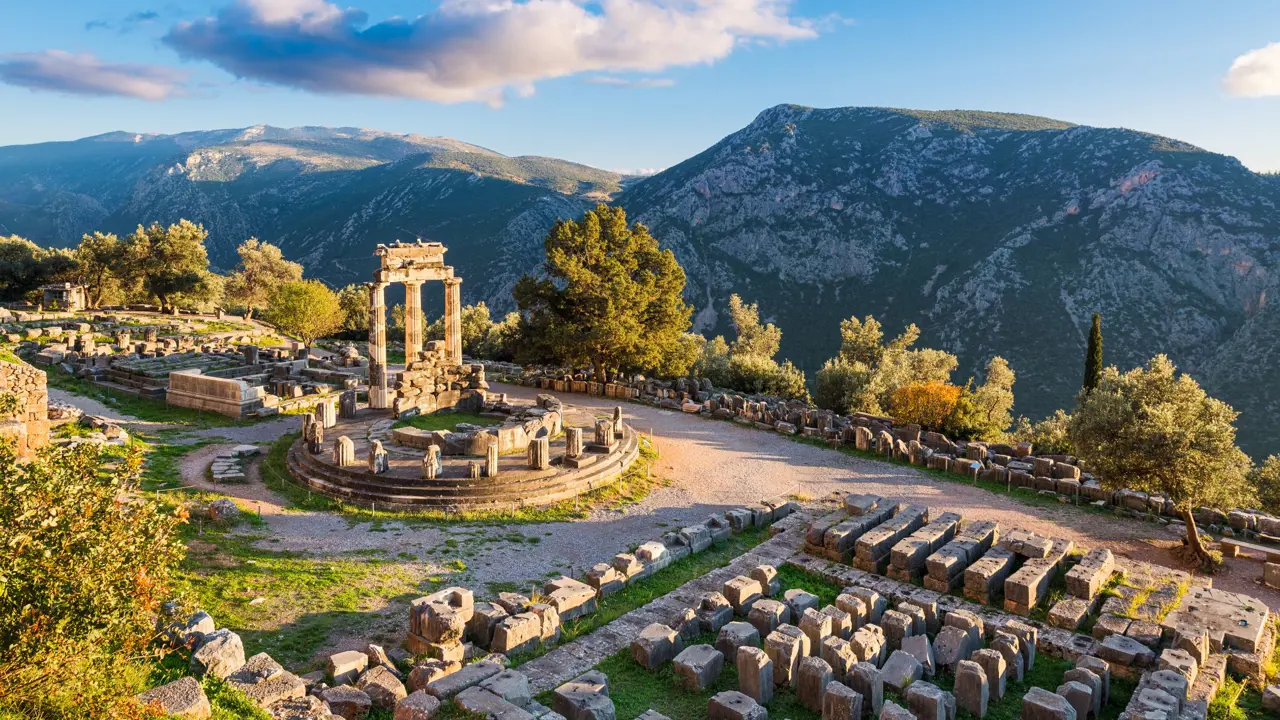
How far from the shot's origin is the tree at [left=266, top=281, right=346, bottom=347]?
43.8 metres

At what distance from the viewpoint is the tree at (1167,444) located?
18.5m

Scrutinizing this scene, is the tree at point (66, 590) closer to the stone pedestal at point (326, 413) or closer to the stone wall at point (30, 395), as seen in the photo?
the stone wall at point (30, 395)

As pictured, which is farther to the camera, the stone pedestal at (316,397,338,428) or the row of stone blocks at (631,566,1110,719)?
the stone pedestal at (316,397,338,428)

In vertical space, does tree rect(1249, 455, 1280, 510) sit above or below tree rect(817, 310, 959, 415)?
below

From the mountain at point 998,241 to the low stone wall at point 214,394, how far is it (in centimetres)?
5964

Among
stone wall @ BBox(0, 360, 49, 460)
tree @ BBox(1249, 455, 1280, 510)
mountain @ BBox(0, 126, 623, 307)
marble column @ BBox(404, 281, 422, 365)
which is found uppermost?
mountain @ BBox(0, 126, 623, 307)

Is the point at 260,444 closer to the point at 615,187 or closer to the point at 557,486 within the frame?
the point at 557,486

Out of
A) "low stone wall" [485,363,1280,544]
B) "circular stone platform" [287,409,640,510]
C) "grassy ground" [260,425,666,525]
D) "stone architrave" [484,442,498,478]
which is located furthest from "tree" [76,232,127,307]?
"stone architrave" [484,442,498,478]

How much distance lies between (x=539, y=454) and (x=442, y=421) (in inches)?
268

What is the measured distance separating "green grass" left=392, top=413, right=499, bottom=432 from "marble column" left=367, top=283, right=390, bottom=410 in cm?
240

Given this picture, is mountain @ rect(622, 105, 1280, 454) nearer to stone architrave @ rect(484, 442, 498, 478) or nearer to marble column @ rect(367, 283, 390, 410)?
stone architrave @ rect(484, 442, 498, 478)

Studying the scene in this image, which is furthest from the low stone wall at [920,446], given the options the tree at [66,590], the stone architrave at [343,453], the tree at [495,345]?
the tree at [66,590]

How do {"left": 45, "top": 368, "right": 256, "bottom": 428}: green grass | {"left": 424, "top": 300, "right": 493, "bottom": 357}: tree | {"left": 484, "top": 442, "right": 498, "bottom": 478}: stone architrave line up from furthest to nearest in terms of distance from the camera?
1. {"left": 424, "top": 300, "right": 493, "bottom": 357}: tree
2. {"left": 45, "top": 368, "right": 256, "bottom": 428}: green grass
3. {"left": 484, "top": 442, "right": 498, "bottom": 478}: stone architrave

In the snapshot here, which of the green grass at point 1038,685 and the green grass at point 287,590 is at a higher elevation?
the green grass at point 287,590
